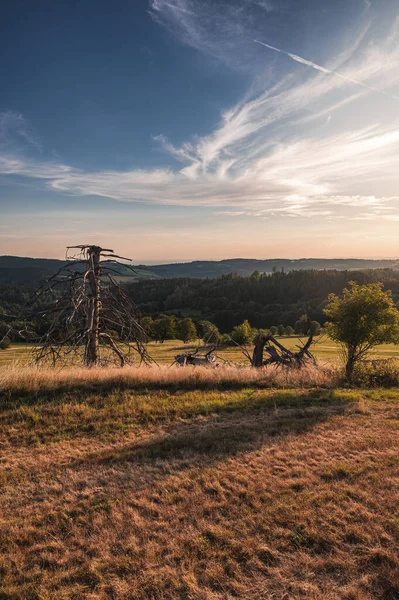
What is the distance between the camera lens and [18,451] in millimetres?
6258

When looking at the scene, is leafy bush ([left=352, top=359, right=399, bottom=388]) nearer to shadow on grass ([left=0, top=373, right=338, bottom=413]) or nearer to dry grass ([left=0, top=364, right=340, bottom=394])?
dry grass ([left=0, top=364, right=340, bottom=394])

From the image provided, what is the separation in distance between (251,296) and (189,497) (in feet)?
496

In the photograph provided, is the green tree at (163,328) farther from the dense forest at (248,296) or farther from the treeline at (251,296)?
the treeline at (251,296)

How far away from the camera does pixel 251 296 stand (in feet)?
504

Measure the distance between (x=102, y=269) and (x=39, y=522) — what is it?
8235 millimetres

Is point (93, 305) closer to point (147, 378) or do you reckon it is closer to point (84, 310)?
point (84, 310)

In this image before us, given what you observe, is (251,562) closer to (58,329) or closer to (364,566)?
(364,566)

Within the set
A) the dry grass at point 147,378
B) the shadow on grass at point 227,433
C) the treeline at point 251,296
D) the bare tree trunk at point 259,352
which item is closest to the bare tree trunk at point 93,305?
the dry grass at point 147,378

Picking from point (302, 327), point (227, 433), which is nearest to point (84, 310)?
point (227, 433)

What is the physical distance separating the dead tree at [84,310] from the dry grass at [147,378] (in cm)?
91

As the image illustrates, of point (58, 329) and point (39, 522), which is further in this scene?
point (58, 329)

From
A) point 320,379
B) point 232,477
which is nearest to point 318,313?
point 320,379

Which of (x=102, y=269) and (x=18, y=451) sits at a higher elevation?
(x=102, y=269)

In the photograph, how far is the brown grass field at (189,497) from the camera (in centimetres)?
343
